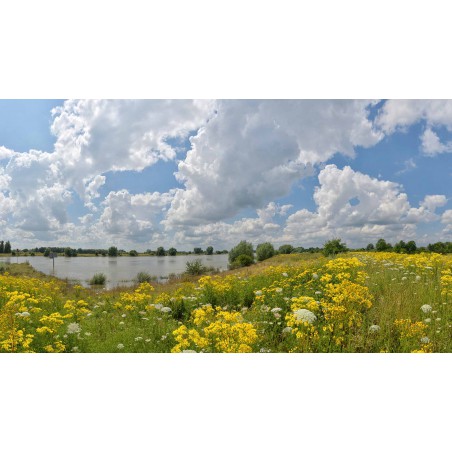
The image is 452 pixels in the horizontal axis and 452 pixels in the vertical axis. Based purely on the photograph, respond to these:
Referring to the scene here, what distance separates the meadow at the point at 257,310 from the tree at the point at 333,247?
110mm

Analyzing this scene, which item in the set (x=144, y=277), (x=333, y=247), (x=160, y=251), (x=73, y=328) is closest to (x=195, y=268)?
(x=160, y=251)

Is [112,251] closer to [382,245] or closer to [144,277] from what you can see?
[144,277]

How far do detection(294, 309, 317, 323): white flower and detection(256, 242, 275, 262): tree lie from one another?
1.63 metres

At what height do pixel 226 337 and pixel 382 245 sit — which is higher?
Answer: pixel 382 245

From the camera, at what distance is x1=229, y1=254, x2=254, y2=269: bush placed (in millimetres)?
5770

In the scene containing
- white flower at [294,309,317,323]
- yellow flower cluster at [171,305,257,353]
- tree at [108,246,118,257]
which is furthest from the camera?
tree at [108,246,118,257]

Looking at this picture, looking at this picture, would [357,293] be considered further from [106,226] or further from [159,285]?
[106,226]

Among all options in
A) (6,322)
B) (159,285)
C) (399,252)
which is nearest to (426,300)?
(399,252)

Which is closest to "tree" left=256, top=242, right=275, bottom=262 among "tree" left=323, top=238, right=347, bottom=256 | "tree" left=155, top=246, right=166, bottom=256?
"tree" left=323, top=238, right=347, bottom=256

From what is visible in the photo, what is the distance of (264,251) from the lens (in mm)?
5855

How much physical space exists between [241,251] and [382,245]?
2.11 meters

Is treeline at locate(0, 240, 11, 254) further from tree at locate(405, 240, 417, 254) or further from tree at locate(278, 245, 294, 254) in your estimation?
tree at locate(405, 240, 417, 254)

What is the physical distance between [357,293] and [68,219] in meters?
4.15

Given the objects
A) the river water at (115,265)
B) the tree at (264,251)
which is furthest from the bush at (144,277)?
the tree at (264,251)
